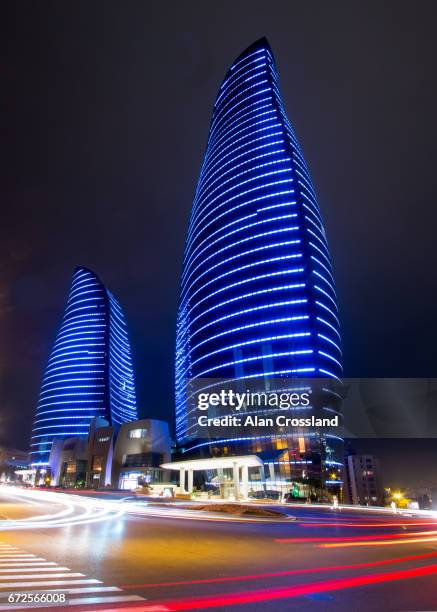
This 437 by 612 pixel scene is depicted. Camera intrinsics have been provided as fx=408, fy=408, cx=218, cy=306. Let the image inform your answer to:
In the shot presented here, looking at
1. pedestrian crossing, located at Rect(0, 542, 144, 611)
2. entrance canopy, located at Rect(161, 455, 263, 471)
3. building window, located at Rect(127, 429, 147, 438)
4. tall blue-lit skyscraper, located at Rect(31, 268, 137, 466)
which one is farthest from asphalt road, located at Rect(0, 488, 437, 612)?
tall blue-lit skyscraper, located at Rect(31, 268, 137, 466)

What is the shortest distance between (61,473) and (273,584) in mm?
149699

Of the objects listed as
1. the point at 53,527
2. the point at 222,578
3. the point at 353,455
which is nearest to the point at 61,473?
the point at 353,455

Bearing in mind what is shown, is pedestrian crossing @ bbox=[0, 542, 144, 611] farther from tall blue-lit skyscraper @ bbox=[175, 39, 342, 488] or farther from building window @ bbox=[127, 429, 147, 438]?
building window @ bbox=[127, 429, 147, 438]

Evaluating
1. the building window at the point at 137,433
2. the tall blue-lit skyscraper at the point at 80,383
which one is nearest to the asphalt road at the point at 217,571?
the building window at the point at 137,433

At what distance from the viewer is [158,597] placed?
690cm

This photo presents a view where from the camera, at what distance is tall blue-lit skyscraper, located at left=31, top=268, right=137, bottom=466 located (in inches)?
6786

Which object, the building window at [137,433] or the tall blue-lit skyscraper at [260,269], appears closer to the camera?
the tall blue-lit skyscraper at [260,269]

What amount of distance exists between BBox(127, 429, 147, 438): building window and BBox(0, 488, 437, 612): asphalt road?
99367mm

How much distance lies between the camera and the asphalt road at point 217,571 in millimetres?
6848

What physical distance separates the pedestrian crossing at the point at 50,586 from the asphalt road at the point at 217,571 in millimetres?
18

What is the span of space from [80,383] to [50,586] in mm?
181671

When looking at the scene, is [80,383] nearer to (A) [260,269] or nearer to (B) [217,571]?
(A) [260,269]

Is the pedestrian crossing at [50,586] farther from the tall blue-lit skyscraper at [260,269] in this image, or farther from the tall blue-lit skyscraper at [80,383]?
the tall blue-lit skyscraper at [80,383]

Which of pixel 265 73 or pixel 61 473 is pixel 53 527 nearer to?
pixel 61 473
